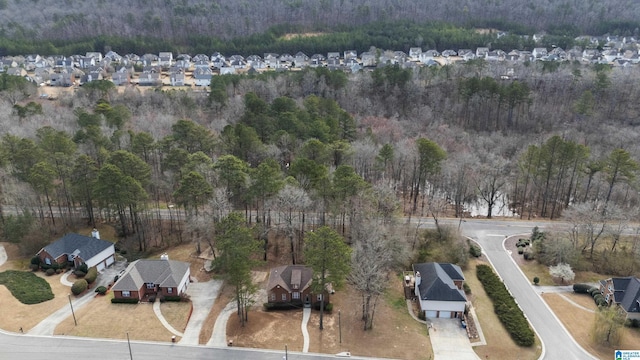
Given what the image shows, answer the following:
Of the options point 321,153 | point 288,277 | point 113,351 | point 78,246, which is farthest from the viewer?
point 321,153

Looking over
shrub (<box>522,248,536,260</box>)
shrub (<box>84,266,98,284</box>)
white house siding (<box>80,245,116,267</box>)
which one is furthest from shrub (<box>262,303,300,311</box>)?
shrub (<box>522,248,536,260</box>)

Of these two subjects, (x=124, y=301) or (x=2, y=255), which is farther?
(x=2, y=255)

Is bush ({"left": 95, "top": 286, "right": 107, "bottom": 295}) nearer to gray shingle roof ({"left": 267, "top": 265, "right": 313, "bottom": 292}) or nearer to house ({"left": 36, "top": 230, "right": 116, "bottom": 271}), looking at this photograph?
house ({"left": 36, "top": 230, "right": 116, "bottom": 271})

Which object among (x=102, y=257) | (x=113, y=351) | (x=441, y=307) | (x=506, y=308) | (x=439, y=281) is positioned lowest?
(x=113, y=351)

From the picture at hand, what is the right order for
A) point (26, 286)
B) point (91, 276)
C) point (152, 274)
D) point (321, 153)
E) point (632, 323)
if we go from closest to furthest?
point (632, 323)
point (26, 286)
point (152, 274)
point (91, 276)
point (321, 153)

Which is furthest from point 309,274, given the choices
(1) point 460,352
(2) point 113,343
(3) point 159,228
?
(3) point 159,228

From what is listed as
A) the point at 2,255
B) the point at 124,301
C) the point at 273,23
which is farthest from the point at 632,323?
the point at 273,23

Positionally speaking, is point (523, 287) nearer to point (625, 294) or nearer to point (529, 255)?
point (529, 255)
